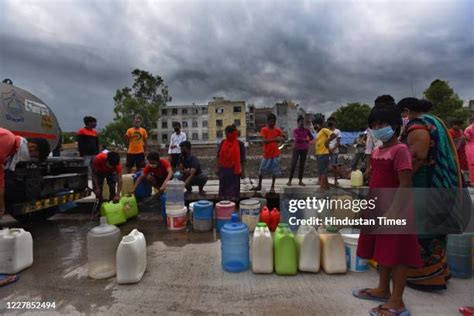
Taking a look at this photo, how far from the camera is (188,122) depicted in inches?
2272

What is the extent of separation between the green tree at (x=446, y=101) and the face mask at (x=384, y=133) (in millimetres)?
28678

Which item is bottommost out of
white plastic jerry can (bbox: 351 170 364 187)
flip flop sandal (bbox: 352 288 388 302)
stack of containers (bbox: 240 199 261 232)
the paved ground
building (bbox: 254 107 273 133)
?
the paved ground

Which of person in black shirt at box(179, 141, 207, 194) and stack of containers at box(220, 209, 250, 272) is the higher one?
person in black shirt at box(179, 141, 207, 194)

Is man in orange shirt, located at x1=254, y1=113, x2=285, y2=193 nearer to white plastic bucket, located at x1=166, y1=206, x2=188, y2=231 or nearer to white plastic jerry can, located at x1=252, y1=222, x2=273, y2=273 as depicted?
white plastic bucket, located at x1=166, y1=206, x2=188, y2=231

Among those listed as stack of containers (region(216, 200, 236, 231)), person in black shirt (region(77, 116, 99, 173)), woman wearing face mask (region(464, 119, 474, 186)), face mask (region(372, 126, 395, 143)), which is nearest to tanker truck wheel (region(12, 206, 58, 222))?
person in black shirt (region(77, 116, 99, 173))

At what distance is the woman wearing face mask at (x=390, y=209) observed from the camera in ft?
6.89

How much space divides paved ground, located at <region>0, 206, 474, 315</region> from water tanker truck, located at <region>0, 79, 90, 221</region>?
41.8 inches

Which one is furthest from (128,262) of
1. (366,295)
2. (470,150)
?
(470,150)

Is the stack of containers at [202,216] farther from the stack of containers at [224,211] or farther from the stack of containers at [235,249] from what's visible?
the stack of containers at [235,249]

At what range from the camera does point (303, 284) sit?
8.84ft

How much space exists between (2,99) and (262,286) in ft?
14.9

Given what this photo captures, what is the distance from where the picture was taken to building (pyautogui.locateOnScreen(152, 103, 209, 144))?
2248 inches

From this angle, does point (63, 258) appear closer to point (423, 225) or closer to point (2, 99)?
point (2, 99)

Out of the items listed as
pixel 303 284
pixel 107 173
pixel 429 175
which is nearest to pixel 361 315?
pixel 303 284
